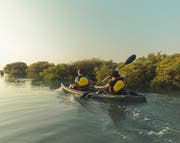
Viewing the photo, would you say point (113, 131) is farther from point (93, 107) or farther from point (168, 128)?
point (93, 107)

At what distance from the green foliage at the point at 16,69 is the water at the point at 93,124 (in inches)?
2468

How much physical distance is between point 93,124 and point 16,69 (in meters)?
72.3

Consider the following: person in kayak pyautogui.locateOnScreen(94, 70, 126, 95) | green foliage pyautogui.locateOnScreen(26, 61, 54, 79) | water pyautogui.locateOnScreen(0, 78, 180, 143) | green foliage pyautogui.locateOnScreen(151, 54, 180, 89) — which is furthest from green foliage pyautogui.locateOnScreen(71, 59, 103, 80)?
water pyautogui.locateOnScreen(0, 78, 180, 143)

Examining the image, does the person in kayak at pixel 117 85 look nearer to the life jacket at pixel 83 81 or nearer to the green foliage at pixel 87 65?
the life jacket at pixel 83 81

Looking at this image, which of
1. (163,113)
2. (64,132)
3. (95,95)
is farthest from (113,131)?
(95,95)

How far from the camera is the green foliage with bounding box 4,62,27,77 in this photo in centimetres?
7788

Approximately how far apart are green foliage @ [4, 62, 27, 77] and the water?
62.7 metres

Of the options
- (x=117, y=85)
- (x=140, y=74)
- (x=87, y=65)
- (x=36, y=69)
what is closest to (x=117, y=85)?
(x=117, y=85)

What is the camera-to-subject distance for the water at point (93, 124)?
32.8ft

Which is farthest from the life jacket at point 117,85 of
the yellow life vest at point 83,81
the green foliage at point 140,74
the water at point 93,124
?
the green foliage at point 140,74

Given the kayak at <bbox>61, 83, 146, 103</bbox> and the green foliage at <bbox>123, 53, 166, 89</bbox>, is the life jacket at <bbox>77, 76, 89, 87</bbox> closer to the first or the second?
the kayak at <bbox>61, 83, 146, 103</bbox>

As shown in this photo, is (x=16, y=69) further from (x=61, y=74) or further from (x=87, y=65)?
(x=87, y=65)

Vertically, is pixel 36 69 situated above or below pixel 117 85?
above

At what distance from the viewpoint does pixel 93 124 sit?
12172 millimetres
